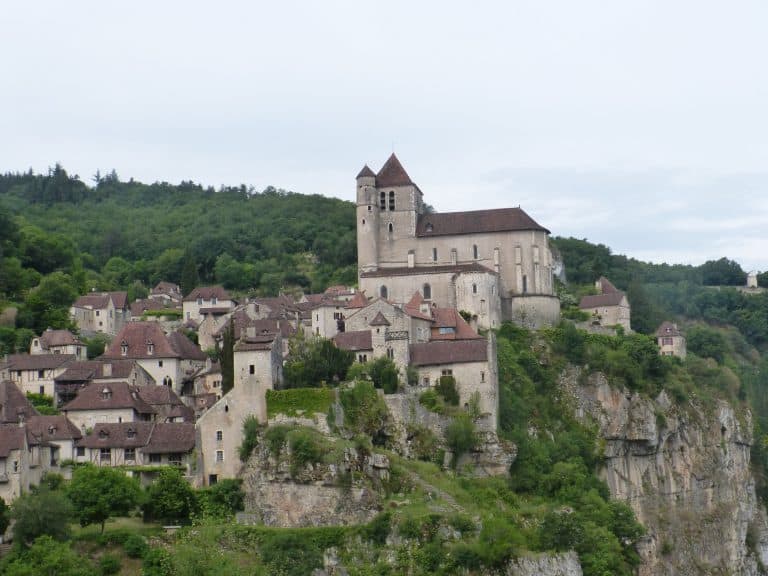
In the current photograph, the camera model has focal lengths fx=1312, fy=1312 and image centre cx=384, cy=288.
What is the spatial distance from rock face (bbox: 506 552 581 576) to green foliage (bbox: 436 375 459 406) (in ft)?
36.0

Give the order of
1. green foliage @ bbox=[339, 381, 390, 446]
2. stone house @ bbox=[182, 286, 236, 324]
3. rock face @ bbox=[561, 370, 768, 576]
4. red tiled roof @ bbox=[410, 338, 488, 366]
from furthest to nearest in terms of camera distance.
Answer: stone house @ bbox=[182, 286, 236, 324] → rock face @ bbox=[561, 370, 768, 576] → red tiled roof @ bbox=[410, 338, 488, 366] → green foliage @ bbox=[339, 381, 390, 446]

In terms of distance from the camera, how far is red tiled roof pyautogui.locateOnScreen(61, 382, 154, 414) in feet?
243

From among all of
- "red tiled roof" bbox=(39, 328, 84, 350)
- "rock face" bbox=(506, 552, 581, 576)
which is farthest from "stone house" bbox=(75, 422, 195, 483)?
"rock face" bbox=(506, 552, 581, 576)

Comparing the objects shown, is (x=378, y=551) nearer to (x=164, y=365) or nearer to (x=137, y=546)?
(x=137, y=546)

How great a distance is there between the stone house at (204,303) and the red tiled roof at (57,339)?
1464 cm

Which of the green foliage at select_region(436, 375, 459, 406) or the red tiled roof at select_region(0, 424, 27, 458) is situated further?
the green foliage at select_region(436, 375, 459, 406)

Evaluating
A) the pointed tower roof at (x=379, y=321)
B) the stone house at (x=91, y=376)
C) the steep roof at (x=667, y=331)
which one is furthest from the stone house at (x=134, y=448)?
the steep roof at (x=667, y=331)

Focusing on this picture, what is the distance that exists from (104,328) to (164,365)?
1725 centimetres

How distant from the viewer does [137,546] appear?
64.2m

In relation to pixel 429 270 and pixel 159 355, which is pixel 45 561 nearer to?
pixel 159 355

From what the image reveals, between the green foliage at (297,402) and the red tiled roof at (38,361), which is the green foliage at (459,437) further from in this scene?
the red tiled roof at (38,361)

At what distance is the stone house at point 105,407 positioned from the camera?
74.0 m

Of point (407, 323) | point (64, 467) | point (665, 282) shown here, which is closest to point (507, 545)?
point (407, 323)

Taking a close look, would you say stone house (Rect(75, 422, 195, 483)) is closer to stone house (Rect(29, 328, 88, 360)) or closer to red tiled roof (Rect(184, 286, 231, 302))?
stone house (Rect(29, 328, 88, 360))
